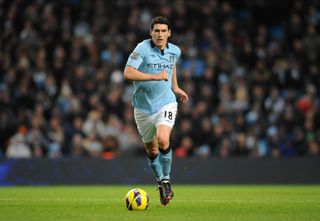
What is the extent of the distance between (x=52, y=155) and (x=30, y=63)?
304 centimetres

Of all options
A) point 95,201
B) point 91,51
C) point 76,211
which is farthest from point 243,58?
point 76,211

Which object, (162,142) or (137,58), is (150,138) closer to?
(162,142)

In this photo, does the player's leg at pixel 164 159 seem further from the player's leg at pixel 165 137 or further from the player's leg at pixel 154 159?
the player's leg at pixel 154 159

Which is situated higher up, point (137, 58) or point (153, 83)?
point (137, 58)

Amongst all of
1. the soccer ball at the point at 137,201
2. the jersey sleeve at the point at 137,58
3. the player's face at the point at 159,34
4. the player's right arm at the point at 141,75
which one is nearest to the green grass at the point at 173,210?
the soccer ball at the point at 137,201

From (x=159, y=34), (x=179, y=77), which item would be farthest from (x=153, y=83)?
(x=179, y=77)

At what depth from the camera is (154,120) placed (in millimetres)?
10789

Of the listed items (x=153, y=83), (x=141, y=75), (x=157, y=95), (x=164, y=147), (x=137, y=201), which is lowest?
(x=137, y=201)

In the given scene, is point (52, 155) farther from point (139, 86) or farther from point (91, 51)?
point (139, 86)

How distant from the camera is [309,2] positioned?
22.6 metres

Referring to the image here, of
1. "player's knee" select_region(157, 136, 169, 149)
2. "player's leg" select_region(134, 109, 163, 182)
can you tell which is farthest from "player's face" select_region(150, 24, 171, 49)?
"player's knee" select_region(157, 136, 169, 149)

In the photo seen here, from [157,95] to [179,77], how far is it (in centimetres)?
936

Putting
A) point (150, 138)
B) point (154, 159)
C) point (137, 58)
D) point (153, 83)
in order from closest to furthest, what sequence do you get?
point (137, 58) < point (153, 83) < point (154, 159) < point (150, 138)

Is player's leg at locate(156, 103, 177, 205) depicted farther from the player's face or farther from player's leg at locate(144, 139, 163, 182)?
the player's face
